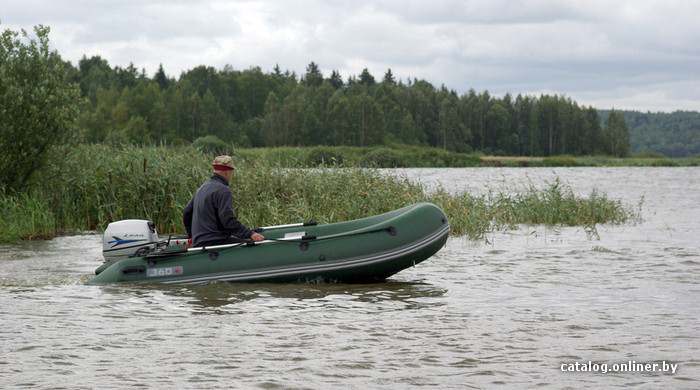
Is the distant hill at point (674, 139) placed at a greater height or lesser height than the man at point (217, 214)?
greater

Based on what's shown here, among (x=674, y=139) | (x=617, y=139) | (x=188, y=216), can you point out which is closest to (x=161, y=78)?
(x=617, y=139)

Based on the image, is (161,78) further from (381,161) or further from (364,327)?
(364,327)

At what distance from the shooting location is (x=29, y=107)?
16.1 metres

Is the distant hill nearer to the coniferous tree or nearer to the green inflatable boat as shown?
the coniferous tree

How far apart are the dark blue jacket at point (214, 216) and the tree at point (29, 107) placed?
23.1ft

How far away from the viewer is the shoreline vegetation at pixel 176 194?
14.9m

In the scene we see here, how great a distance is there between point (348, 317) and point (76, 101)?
10.0 m

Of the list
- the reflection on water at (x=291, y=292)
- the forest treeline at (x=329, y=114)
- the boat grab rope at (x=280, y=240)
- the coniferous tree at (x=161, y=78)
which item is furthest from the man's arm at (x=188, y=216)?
the coniferous tree at (x=161, y=78)

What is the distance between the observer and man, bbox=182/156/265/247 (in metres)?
9.99

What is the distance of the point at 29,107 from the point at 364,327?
33.3 ft

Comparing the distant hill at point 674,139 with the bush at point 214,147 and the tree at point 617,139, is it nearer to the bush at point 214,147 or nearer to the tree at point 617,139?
the tree at point 617,139

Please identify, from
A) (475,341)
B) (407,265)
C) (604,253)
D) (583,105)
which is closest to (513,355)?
(475,341)

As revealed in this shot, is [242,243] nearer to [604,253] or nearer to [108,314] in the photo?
[108,314]

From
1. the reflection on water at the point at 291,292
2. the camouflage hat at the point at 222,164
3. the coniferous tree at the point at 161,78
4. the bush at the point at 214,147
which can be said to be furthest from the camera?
the coniferous tree at the point at 161,78
